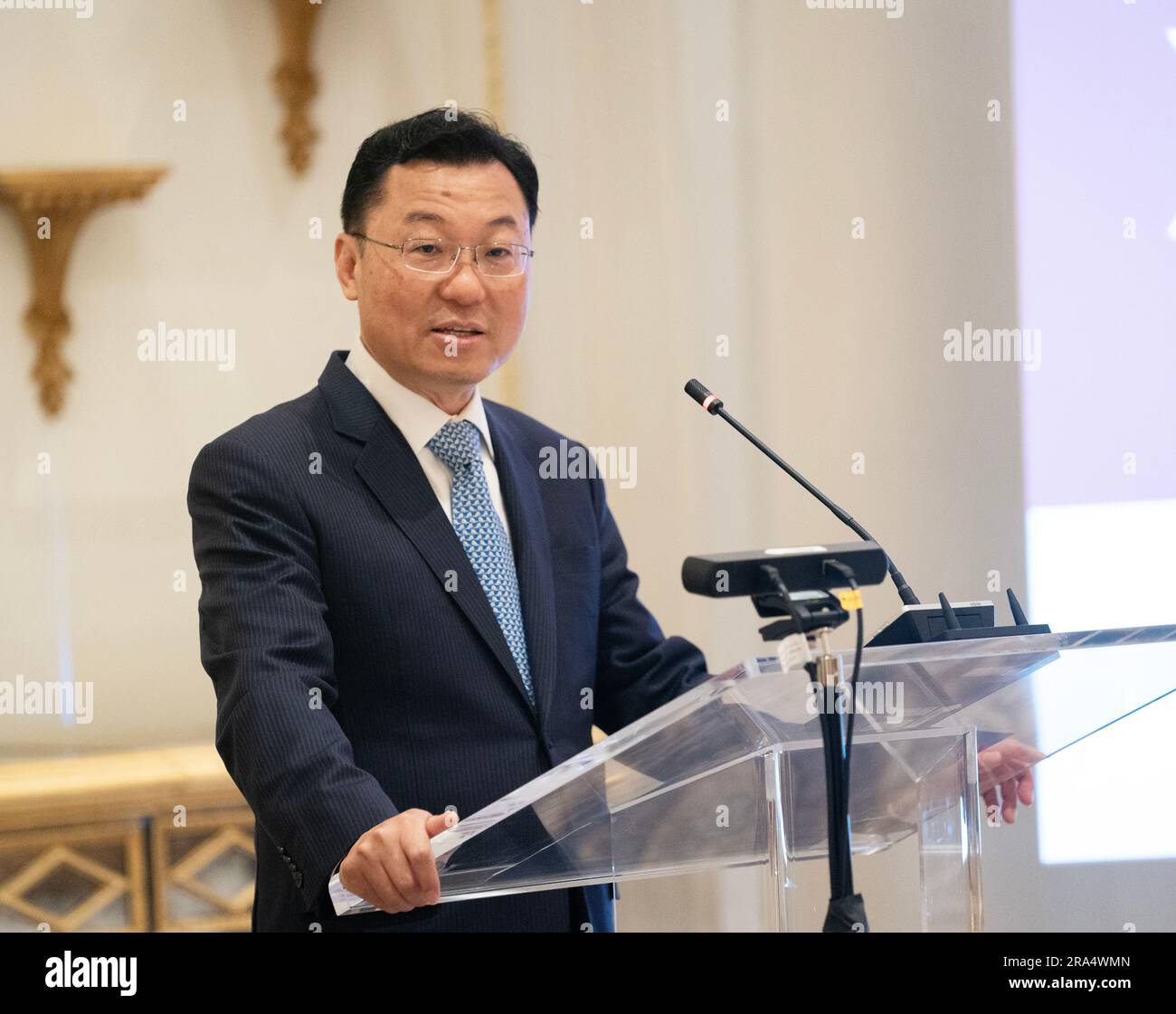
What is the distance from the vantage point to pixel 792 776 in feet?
4.38

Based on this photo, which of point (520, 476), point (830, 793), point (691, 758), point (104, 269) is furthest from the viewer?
point (104, 269)

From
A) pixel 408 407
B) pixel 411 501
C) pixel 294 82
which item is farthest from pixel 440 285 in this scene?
pixel 294 82

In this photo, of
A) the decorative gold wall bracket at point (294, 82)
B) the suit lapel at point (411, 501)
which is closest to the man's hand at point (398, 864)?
the suit lapel at point (411, 501)

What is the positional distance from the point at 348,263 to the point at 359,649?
0.62 meters

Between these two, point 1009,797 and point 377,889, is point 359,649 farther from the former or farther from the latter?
point 1009,797

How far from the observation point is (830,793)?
3.81 ft

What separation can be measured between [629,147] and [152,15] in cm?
132

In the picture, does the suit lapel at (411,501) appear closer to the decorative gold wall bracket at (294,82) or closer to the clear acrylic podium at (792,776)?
the clear acrylic podium at (792,776)

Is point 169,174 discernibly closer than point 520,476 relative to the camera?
No

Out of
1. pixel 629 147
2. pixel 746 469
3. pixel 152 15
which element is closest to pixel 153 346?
pixel 152 15

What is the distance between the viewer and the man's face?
1.88 m

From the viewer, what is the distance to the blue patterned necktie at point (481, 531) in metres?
1.84

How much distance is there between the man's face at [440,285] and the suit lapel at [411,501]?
87 mm

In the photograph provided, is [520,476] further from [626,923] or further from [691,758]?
[626,923]
